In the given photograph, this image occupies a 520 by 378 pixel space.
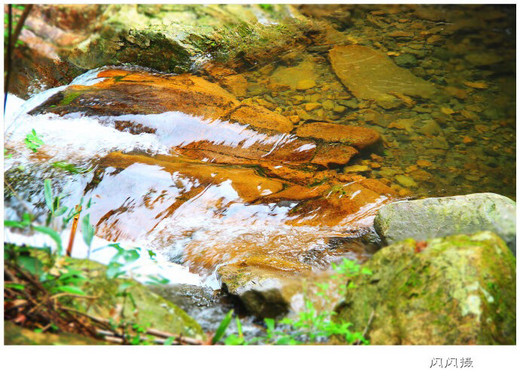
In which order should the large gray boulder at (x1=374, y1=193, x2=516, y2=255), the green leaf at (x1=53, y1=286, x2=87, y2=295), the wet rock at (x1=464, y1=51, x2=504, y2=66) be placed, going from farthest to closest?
the wet rock at (x1=464, y1=51, x2=504, y2=66) → the large gray boulder at (x1=374, y1=193, x2=516, y2=255) → the green leaf at (x1=53, y1=286, x2=87, y2=295)

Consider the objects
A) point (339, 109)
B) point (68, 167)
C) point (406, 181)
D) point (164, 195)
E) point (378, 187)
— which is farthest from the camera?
point (339, 109)

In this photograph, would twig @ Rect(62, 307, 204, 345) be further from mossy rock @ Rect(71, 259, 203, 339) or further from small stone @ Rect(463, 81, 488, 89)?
small stone @ Rect(463, 81, 488, 89)

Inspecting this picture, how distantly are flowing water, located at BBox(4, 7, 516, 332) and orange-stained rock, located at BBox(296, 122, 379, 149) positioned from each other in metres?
0.04

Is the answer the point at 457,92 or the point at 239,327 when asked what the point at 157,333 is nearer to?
the point at 239,327

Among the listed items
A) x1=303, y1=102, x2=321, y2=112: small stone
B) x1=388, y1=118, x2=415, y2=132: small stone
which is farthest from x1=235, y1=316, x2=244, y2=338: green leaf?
x1=388, y1=118, x2=415, y2=132: small stone

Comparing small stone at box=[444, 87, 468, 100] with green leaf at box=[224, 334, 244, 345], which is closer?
green leaf at box=[224, 334, 244, 345]

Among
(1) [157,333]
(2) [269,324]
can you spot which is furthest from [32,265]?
(2) [269,324]

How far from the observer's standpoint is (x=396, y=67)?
17.1ft

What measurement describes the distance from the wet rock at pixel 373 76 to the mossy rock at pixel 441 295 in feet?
10.8

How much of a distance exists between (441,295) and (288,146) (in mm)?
2650

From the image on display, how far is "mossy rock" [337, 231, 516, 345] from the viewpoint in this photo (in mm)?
1857

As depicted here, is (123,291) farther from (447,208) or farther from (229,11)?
(229,11)

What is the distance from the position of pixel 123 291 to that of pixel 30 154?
2519mm

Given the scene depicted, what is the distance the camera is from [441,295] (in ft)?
6.28
